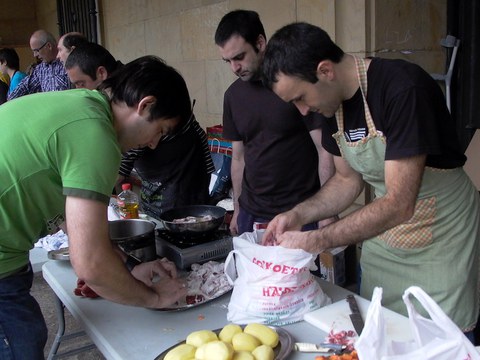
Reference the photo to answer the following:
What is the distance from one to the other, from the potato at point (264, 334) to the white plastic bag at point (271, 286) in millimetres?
152

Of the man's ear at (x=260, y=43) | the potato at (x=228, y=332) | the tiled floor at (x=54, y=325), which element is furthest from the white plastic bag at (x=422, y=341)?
the tiled floor at (x=54, y=325)

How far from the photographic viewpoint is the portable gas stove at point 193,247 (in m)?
1.88

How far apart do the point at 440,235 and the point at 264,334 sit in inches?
31.4

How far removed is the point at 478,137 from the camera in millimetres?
3180

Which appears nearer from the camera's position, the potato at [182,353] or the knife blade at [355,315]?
the potato at [182,353]

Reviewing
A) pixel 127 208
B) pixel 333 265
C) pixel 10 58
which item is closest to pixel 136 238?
pixel 127 208

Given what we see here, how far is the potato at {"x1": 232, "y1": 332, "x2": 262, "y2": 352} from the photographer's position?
49.1 inches

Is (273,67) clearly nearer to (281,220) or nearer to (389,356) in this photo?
(281,220)

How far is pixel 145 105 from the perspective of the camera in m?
1.48

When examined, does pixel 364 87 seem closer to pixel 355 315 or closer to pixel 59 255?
Answer: pixel 355 315

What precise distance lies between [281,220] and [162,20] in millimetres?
4129

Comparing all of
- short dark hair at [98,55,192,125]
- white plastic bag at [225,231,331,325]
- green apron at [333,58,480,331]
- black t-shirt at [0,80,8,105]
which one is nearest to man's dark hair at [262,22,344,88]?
green apron at [333,58,480,331]

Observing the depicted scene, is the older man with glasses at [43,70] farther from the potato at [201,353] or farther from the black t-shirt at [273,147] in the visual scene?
the potato at [201,353]

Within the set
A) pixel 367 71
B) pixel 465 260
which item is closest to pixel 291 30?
pixel 367 71
